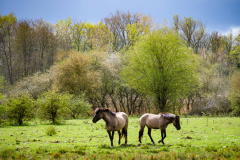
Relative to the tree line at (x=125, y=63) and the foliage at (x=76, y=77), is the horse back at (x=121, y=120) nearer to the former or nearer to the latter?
the tree line at (x=125, y=63)

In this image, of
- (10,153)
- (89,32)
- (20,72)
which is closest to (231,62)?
(89,32)

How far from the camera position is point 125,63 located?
160 feet

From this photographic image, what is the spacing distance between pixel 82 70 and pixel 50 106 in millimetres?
19501

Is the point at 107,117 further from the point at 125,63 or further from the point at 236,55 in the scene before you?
the point at 236,55

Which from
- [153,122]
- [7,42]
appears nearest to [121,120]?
[153,122]

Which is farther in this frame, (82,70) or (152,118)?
(82,70)

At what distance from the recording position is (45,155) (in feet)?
28.2

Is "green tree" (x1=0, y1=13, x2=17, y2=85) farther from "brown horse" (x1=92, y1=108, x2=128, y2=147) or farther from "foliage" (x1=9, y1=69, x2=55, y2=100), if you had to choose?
"brown horse" (x1=92, y1=108, x2=128, y2=147)

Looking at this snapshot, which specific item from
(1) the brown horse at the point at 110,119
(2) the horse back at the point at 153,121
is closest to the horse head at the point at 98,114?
(1) the brown horse at the point at 110,119

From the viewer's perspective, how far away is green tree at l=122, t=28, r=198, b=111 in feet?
99.9

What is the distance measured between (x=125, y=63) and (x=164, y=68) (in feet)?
61.6

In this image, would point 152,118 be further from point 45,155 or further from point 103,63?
point 103,63

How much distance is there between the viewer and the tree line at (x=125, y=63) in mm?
31250

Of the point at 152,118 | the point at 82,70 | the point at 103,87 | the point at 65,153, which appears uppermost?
the point at 82,70
